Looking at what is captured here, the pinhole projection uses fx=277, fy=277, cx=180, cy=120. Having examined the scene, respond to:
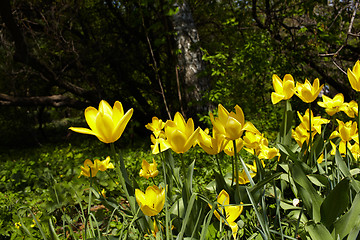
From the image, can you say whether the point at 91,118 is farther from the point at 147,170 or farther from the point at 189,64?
the point at 189,64

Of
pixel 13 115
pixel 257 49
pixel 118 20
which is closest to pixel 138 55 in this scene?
pixel 118 20

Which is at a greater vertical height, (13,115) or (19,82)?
(19,82)

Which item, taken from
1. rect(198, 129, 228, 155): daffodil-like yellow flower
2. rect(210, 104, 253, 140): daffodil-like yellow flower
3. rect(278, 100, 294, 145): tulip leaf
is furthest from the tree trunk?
rect(210, 104, 253, 140): daffodil-like yellow flower

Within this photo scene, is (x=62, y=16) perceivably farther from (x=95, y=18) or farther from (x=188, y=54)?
(x=188, y=54)

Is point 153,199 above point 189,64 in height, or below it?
below

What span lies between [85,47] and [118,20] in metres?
0.98

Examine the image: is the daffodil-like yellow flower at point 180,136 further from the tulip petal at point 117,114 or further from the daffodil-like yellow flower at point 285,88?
the daffodil-like yellow flower at point 285,88

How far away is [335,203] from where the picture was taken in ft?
3.23

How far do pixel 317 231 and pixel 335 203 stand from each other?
14cm

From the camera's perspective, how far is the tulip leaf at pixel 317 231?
91 centimetres

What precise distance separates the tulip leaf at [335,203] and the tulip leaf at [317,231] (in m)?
0.12

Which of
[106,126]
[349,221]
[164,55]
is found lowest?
[349,221]

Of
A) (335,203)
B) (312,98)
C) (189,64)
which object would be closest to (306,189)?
(335,203)

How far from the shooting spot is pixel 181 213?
1.18 m
